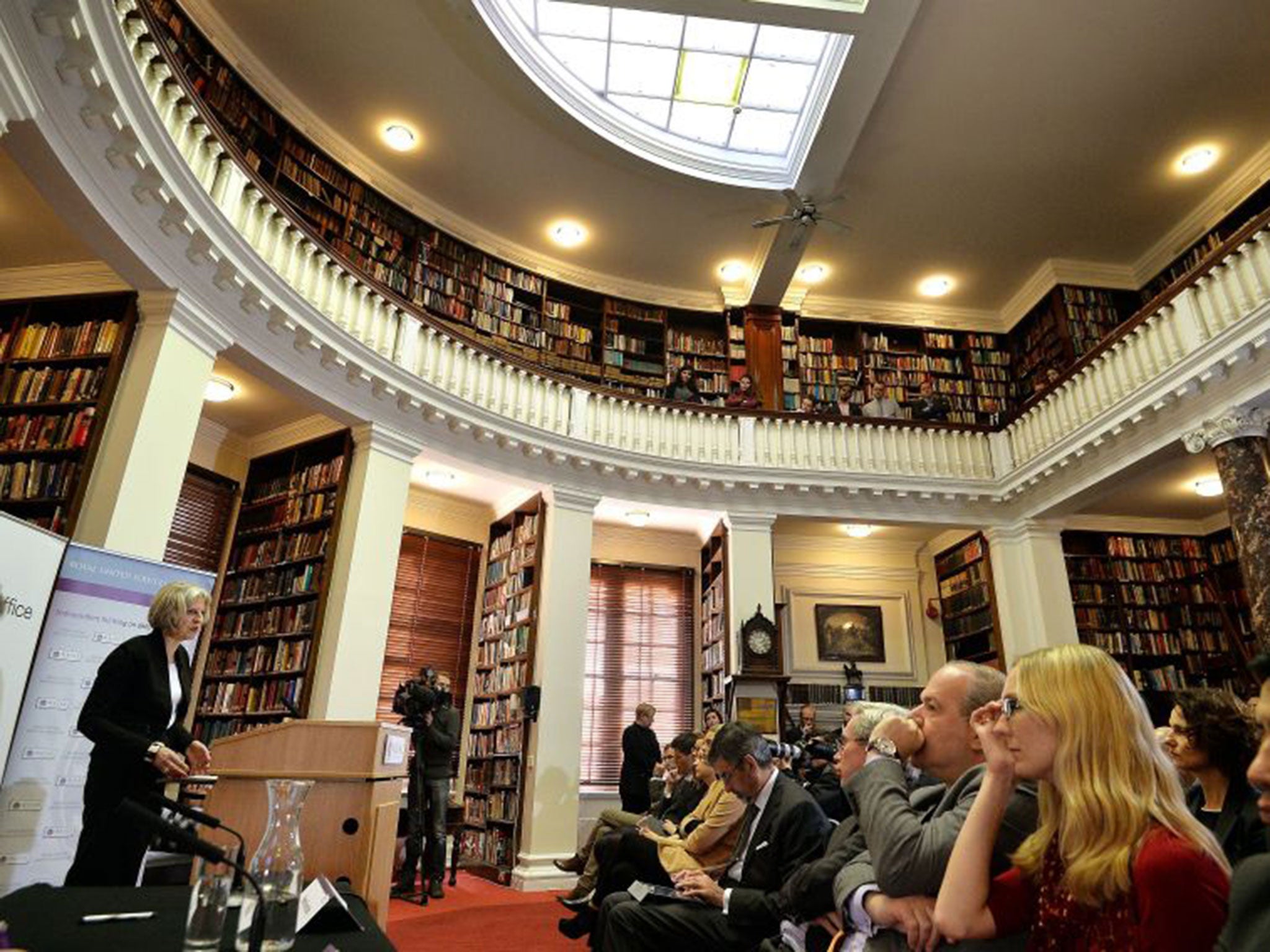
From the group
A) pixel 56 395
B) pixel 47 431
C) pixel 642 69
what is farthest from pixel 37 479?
pixel 642 69

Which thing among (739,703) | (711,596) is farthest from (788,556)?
(739,703)

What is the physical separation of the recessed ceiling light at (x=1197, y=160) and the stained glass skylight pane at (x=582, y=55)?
558 cm

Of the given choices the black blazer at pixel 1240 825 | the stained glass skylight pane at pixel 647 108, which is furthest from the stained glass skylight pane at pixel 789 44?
the black blazer at pixel 1240 825

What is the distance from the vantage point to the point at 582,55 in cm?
694

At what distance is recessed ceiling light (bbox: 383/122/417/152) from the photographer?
6.99 metres

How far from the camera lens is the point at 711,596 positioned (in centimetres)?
806

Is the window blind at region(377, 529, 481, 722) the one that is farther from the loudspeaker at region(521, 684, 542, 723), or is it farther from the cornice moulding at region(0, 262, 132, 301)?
the cornice moulding at region(0, 262, 132, 301)

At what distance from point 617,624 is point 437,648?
1.98 meters

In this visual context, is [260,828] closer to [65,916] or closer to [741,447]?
[65,916]

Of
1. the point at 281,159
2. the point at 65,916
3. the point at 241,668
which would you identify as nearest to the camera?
the point at 65,916

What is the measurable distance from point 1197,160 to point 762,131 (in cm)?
414

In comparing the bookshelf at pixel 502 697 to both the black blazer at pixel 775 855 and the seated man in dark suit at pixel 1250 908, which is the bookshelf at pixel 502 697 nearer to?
the black blazer at pixel 775 855

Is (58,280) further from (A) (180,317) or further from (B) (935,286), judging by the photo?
(B) (935,286)

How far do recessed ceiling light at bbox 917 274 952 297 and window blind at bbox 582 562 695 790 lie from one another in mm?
4531
